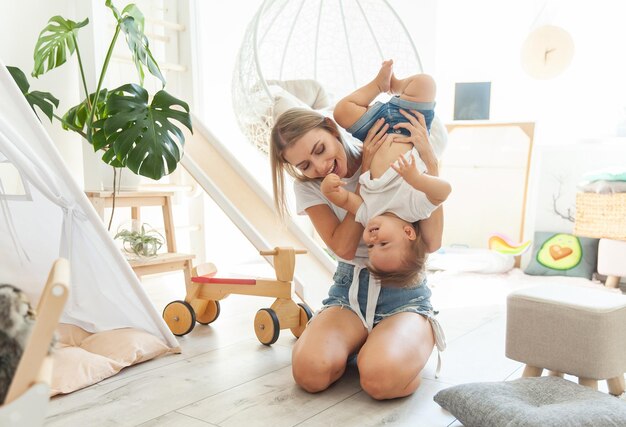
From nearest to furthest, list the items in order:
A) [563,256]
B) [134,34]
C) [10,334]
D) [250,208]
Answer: [10,334] → [134,34] → [250,208] → [563,256]

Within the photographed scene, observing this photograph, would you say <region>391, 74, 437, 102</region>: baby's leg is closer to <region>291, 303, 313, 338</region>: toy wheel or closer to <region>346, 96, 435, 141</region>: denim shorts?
<region>346, 96, 435, 141</region>: denim shorts

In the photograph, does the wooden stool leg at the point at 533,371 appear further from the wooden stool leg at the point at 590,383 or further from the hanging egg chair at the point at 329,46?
the hanging egg chair at the point at 329,46

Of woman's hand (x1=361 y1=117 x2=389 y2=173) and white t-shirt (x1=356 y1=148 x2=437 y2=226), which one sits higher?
woman's hand (x1=361 y1=117 x2=389 y2=173)

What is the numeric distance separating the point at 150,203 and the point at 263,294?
85cm

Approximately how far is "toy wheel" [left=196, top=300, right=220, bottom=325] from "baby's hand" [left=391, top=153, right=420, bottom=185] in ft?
3.37

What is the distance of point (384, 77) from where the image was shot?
149cm

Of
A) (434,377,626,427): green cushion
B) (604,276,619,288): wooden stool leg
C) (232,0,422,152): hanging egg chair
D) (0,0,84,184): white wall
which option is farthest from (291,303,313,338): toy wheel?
(604,276,619,288): wooden stool leg

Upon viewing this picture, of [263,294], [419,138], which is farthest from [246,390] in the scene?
[419,138]

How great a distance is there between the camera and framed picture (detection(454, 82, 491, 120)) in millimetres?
3943

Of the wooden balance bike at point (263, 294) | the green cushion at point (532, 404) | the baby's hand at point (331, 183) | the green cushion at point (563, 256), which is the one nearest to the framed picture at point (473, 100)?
the green cushion at point (563, 256)

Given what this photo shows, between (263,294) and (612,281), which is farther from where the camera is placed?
(612,281)

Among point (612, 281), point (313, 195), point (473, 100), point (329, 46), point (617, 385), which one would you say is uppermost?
point (329, 46)

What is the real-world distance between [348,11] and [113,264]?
6.34 ft

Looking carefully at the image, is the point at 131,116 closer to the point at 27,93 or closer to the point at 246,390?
the point at 27,93
